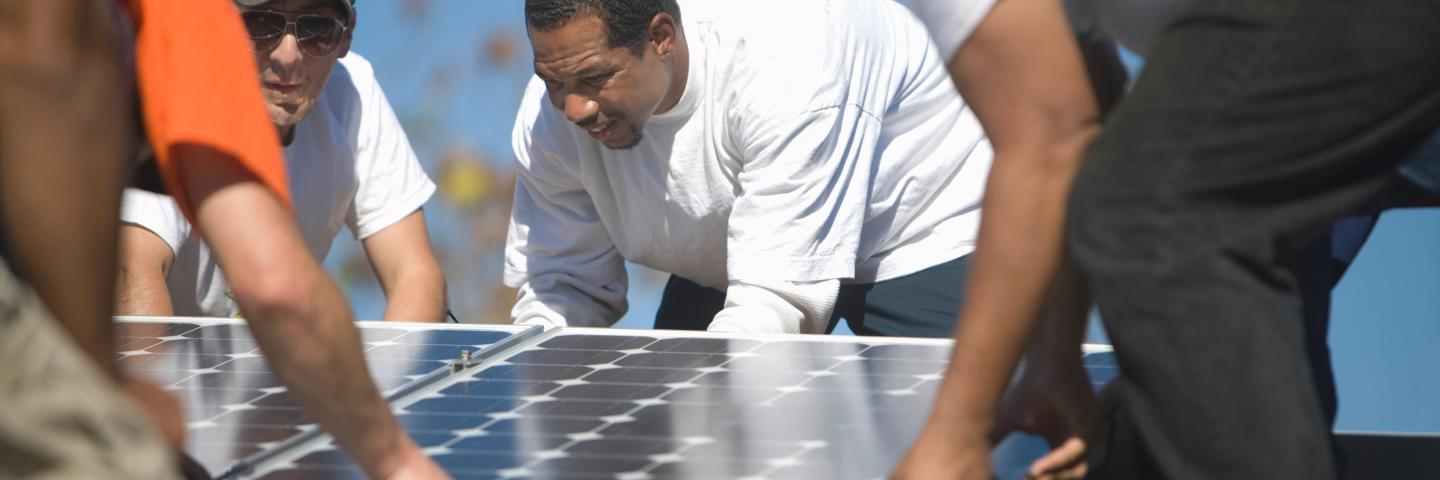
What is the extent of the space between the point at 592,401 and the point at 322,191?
197cm

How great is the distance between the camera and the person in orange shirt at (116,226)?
1200 millimetres

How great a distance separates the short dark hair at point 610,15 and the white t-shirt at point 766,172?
0.52 feet

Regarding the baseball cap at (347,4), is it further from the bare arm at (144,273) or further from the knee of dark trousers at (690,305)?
the knee of dark trousers at (690,305)

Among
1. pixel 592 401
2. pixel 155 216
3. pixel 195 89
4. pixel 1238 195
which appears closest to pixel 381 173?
pixel 155 216

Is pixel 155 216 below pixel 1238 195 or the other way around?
below

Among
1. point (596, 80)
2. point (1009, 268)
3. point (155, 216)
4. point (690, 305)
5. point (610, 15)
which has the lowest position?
point (690, 305)

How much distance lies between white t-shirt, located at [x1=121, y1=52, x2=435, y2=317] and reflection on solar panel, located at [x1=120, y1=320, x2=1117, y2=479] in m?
1.11

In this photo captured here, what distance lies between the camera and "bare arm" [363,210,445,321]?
4.21 metres

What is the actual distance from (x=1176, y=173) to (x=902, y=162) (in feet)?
8.56

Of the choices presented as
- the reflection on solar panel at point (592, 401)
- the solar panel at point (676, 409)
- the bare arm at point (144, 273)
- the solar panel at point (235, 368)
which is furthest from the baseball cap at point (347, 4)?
the solar panel at point (676, 409)

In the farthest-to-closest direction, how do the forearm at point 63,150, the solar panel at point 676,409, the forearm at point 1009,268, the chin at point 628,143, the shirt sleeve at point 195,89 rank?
1. the chin at point 628,143
2. the solar panel at point 676,409
3. the forearm at point 1009,268
4. the shirt sleeve at point 195,89
5. the forearm at point 63,150

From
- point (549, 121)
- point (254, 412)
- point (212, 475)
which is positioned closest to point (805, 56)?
point (549, 121)

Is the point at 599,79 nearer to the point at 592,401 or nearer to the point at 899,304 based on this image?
the point at 899,304

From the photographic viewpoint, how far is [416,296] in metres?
4.21
